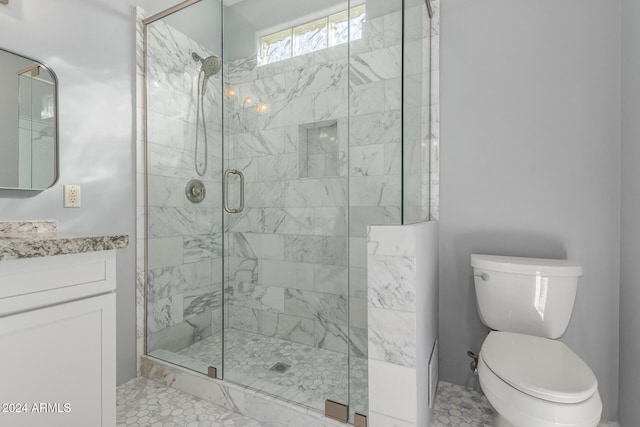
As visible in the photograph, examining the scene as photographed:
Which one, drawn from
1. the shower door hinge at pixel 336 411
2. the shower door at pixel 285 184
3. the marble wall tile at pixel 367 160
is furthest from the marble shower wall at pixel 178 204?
the shower door hinge at pixel 336 411

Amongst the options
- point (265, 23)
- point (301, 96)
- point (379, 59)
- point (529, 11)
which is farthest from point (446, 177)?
point (265, 23)

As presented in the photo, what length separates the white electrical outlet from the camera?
5.22ft

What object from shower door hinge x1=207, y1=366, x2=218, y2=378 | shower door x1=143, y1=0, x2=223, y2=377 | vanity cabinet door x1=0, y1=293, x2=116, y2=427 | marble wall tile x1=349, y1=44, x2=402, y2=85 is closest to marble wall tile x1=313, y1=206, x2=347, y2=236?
shower door x1=143, y1=0, x2=223, y2=377

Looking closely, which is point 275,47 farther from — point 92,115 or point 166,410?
point 166,410

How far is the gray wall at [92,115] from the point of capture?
1.49 metres

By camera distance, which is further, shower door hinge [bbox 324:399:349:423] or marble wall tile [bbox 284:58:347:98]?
marble wall tile [bbox 284:58:347:98]

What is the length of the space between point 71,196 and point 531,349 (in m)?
2.15

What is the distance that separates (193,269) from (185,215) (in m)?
0.35

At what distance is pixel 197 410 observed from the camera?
163 centimetres

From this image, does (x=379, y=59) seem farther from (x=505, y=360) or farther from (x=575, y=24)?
(x=505, y=360)

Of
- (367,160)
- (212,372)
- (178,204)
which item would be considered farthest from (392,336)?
(178,204)

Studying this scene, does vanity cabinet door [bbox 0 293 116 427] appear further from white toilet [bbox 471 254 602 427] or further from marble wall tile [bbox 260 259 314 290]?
white toilet [bbox 471 254 602 427]

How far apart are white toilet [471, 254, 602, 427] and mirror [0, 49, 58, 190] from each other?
6.72ft

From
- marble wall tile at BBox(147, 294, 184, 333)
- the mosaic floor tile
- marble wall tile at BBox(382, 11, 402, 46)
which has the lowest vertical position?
the mosaic floor tile
